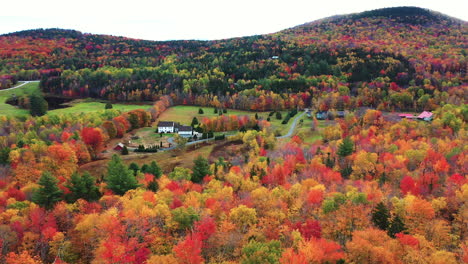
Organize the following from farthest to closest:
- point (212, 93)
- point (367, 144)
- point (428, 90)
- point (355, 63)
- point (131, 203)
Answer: point (355, 63) < point (212, 93) < point (428, 90) < point (367, 144) < point (131, 203)

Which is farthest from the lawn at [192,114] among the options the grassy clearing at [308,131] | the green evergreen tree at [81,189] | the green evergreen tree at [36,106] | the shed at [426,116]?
the green evergreen tree at [81,189]

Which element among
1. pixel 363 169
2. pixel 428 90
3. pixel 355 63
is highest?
pixel 355 63

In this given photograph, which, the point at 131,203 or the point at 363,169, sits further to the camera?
the point at 363,169

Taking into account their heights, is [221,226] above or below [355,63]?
below

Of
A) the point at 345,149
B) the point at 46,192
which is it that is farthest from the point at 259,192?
the point at 345,149

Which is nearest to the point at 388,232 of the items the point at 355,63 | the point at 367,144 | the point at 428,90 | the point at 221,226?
the point at 221,226

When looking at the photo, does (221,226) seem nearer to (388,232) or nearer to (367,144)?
(388,232)

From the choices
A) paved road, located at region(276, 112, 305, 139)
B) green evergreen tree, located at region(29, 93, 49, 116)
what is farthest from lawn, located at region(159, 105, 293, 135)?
green evergreen tree, located at region(29, 93, 49, 116)
